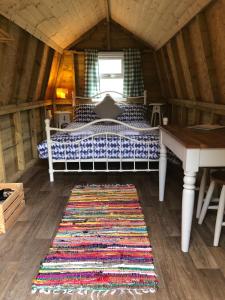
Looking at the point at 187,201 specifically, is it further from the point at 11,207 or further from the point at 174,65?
→ the point at 174,65

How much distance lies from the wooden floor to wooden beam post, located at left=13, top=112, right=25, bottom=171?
71 cm

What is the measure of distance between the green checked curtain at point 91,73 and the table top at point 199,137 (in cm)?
341

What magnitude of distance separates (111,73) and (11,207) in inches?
159

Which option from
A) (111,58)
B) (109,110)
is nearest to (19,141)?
(109,110)

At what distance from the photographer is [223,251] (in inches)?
76.7

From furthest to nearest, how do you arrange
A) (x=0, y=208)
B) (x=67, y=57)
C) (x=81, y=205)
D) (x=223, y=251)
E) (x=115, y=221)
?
1. (x=67, y=57)
2. (x=81, y=205)
3. (x=115, y=221)
4. (x=0, y=208)
5. (x=223, y=251)

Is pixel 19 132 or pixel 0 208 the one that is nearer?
pixel 0 208

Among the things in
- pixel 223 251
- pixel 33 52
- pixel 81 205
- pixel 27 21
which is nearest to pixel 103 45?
pixel 33 52

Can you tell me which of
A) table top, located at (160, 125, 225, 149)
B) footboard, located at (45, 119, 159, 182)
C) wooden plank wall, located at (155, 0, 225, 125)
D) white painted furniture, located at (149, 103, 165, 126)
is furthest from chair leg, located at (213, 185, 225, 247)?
white painted furniture, located at (149, 103, 165, 126)

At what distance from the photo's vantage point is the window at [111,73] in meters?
5.65

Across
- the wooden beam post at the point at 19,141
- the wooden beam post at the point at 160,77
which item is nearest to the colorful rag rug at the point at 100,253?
the wooden beam post at the point at 19,141

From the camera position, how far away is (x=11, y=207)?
2.37m

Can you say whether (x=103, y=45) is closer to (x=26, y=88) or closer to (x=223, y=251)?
(x=26, y=88)

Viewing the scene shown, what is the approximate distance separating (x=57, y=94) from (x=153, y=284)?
4.60 metres
